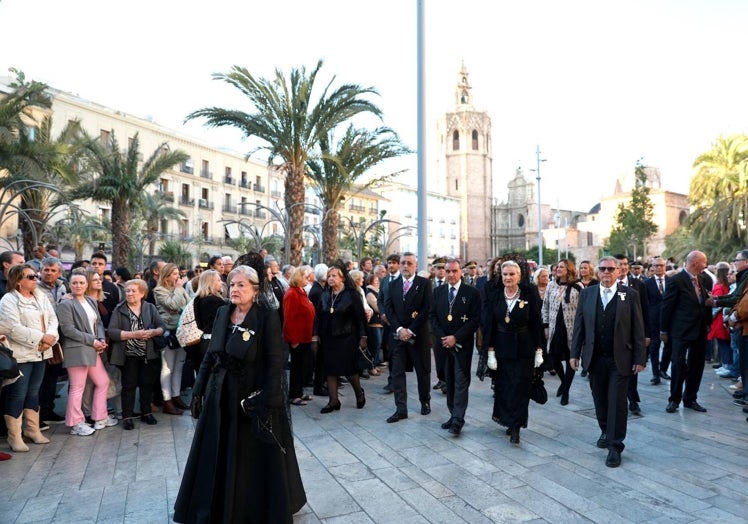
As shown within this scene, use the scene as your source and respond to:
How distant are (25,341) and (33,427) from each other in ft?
3.19

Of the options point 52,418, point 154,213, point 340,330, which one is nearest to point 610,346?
point 340,330

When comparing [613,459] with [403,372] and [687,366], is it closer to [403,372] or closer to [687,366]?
[403,372]

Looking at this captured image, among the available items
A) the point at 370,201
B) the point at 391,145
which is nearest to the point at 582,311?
the point at 391,145

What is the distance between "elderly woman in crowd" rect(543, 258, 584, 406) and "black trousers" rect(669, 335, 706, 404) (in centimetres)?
136

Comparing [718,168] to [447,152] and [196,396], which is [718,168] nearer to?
[196,396]

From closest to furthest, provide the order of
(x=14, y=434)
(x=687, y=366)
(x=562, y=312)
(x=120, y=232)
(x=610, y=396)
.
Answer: (x=610, y=396), (x=14, y=434), (x=687, y=366), (x=562, y=312), (x=120, y=232)

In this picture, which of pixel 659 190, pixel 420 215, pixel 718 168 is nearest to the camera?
pixel 420 215

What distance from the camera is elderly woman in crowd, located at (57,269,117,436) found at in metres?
6.47

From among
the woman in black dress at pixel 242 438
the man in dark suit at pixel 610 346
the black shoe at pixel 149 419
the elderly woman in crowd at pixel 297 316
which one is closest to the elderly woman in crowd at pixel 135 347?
the black shoe at pixel 149 419

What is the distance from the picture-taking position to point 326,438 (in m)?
6.24

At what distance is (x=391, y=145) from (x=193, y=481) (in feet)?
54.9

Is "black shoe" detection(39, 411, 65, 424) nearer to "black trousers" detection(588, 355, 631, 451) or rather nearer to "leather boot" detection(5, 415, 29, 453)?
"leather boot" detection(5, 415, 29, 453)

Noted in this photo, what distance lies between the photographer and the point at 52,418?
709 cm

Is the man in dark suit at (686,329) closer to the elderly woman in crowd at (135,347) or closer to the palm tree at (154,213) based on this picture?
the elderly woman in crowd at (135,347)
